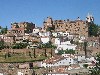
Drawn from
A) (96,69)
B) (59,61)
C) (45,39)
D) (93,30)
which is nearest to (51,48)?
(59,61)

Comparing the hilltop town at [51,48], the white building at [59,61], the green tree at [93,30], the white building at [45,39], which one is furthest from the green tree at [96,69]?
the green tree at [93,30]

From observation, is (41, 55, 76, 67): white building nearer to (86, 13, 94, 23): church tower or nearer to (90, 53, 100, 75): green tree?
(90, 53, 100, 75): green tree

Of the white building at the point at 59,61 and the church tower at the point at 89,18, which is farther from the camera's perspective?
the church tower at the point at 89,18

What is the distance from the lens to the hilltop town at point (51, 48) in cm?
4594

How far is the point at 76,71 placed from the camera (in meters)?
42.6

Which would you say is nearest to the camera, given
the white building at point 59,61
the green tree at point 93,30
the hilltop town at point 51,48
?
the hilltop town at point 51,48

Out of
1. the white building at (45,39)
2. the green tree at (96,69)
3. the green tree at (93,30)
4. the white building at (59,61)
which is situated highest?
the green tree at (93,30)

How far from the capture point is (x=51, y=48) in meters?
54.1

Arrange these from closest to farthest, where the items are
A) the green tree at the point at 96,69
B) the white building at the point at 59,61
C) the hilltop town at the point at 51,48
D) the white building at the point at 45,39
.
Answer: the green tree at the point at 96,69 → the hilltop town at the point at 51,48 → the white building at the point at 59,61 → the white building at the point at 45,39

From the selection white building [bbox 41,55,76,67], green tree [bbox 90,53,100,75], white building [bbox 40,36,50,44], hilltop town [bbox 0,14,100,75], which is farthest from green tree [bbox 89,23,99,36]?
white building [bbox 41,55,76,67]

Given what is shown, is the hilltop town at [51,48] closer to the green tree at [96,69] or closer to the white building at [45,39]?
the white building at [45,39]

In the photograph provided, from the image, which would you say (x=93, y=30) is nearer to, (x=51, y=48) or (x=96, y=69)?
(x=51, y=48)

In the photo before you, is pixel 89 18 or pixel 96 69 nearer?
pixel 96 69

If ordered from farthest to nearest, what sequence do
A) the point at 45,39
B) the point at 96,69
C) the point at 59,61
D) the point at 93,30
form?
the point at 93,30 < the point at 45,39 < the point at 59,61 < the point at 96,69
